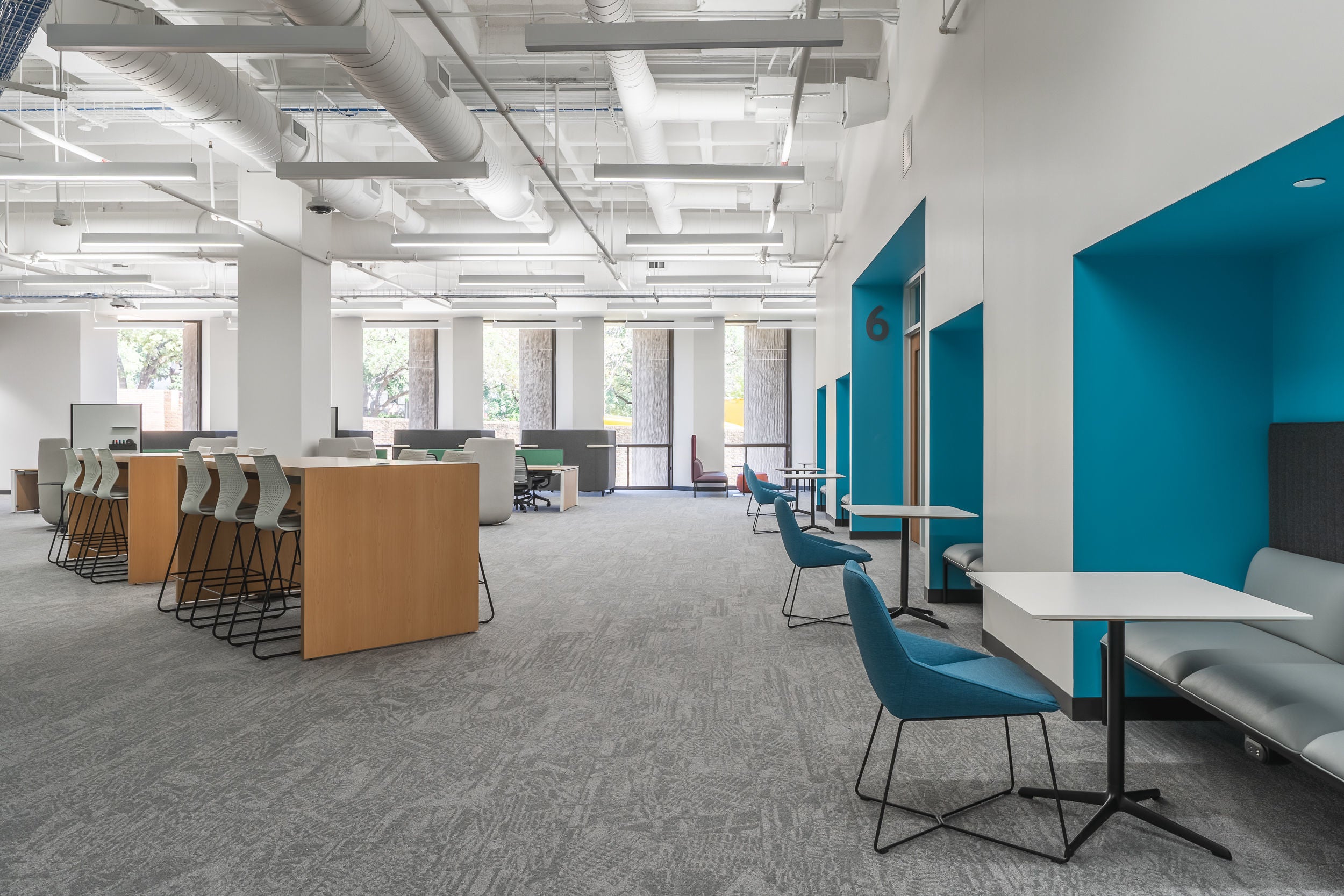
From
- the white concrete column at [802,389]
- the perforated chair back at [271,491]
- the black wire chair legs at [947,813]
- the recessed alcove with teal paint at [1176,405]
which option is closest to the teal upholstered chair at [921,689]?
the black wire chair legs at [947,813]

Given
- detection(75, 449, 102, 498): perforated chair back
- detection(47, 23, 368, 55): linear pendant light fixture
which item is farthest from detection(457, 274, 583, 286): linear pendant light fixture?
detection(47, 23, 368, 55): linear pendant light fixture

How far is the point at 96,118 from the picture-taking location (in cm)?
777

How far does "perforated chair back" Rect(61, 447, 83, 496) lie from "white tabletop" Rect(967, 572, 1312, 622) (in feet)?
27.4

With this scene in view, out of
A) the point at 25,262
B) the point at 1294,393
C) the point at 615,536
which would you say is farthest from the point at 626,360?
the point at 1294,393

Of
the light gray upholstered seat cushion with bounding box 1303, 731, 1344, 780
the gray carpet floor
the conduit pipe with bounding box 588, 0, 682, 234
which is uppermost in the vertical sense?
the conduit pipe with bounding box 588, 0, 682, 234

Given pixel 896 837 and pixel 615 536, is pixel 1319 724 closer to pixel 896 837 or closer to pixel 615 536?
pixel 896 837

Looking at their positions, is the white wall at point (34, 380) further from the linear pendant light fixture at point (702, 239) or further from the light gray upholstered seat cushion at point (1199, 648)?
the light gray upholstered seat cushion at point (1199, 648)

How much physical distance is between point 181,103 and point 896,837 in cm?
684

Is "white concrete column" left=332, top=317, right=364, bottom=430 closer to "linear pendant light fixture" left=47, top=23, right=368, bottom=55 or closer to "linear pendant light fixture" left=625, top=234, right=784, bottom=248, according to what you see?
"linear pendant light fixture" left=625, top=234, right=784, bottom=248

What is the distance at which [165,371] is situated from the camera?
17.5 meters

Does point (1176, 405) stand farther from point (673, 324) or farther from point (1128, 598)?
point (673, 324)

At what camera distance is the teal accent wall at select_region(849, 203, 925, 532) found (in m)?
9.23

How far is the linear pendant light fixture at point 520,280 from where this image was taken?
40.3ft

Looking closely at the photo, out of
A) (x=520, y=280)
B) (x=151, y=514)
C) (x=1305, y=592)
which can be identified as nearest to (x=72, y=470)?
(x=151, y=514)
